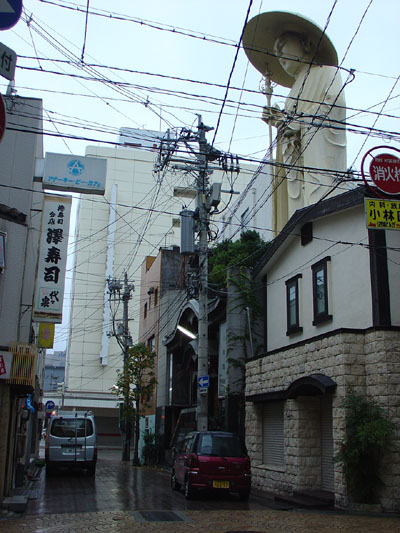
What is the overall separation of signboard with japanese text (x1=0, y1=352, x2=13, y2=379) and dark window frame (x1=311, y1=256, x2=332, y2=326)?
892cm

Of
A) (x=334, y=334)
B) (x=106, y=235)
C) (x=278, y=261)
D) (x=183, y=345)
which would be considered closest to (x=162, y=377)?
(x=183, y=345)

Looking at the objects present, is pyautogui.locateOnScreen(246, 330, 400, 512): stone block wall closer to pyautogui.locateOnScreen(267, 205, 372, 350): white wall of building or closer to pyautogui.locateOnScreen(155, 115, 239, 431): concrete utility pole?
pyautogui.locateOnScreen(267, 205, 372, 350): white wall of building

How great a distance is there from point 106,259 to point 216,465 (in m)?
50.1

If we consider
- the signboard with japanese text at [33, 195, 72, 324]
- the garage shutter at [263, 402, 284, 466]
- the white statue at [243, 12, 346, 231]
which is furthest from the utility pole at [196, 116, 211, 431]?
the white statue at [243, 12, 346, 231]

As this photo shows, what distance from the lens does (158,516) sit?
39.3ft

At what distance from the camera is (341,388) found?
14.2 metres

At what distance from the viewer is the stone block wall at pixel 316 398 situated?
13328 millimetres

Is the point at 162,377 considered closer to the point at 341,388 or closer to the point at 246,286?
the point at 246,286

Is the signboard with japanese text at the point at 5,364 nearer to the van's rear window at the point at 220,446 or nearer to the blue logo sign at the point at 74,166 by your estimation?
the blue logo sign at the point at 74,166

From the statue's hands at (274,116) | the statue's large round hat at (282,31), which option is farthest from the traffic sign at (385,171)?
the statue's large round hat at (282,31)

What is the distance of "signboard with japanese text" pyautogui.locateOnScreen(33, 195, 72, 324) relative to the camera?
17031 mm

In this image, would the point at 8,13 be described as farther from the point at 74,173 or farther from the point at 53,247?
the point at 53,247

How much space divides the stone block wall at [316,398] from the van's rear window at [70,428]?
7057 millimetres

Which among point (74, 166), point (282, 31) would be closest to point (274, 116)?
point (282, 31)
